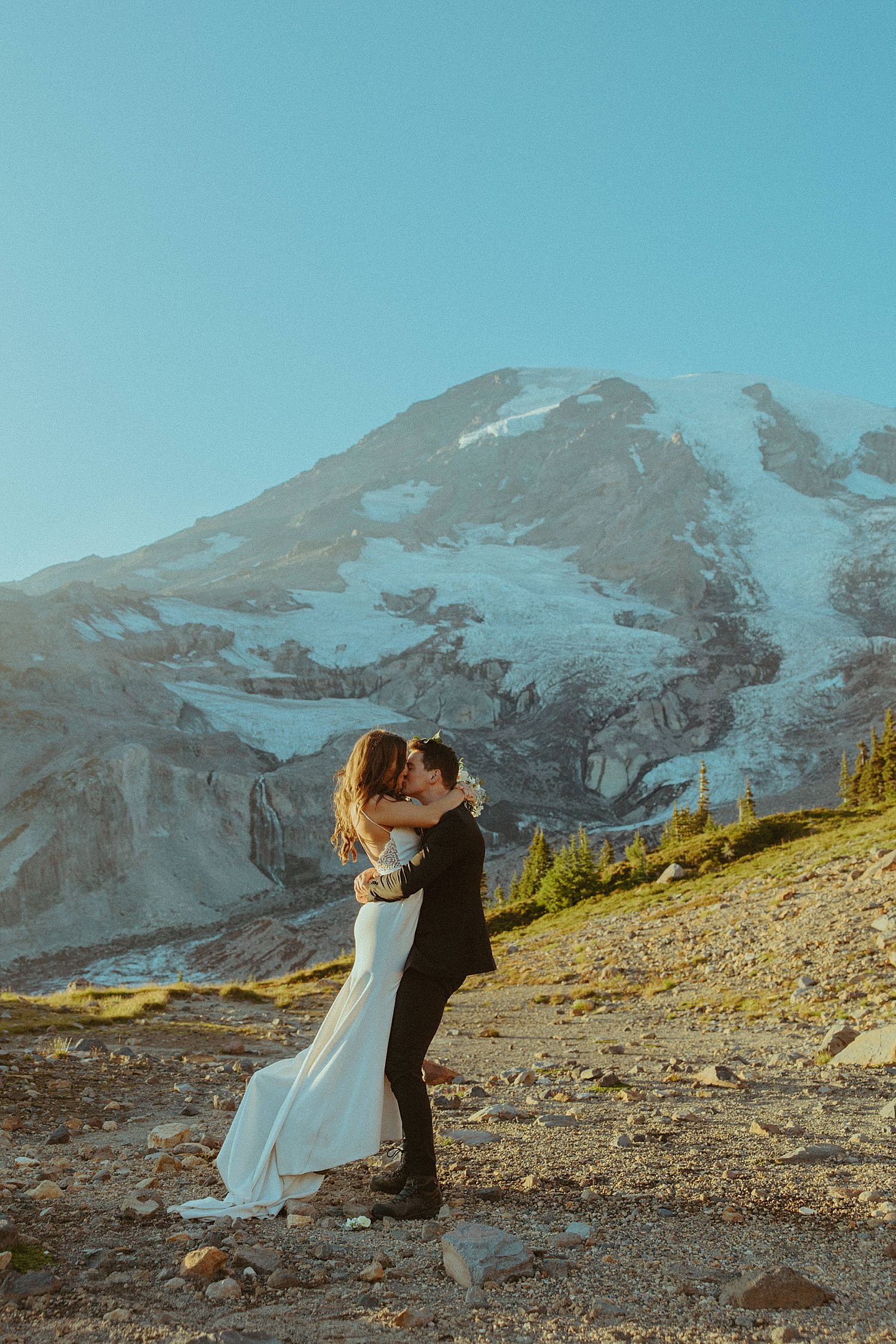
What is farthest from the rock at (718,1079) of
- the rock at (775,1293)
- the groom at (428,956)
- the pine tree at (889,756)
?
the pine tree at (889,756)

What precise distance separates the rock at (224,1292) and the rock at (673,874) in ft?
72.0

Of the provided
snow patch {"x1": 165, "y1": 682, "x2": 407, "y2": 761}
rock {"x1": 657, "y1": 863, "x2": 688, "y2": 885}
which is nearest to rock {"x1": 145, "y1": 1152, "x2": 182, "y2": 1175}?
rock {"x1": 657, "y1": 863, "x2": 688, "y2": 885}

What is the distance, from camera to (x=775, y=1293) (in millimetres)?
3080

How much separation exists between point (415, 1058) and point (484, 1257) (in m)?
1.14

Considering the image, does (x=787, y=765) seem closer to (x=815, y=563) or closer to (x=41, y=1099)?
(x=815, y=563)

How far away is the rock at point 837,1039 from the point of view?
8250 mm

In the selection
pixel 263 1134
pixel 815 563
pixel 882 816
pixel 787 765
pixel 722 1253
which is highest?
pixel 815 563

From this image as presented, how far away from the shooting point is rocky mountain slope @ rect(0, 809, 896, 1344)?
3072mm

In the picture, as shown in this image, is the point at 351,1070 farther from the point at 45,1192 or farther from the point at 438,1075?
the point at 438,1075

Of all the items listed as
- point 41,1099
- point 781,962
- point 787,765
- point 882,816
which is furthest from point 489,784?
point 41,1099

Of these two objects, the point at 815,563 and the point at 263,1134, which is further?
the point at 815,563

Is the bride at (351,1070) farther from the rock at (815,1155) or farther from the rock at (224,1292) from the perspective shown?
the rock at (815,1155)

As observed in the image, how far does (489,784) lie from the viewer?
82.2 metres

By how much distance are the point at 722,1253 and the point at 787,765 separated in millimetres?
82516
